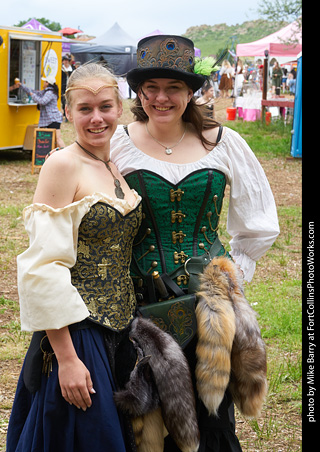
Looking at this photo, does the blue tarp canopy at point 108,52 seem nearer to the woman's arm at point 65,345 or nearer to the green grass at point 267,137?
the green grass at point 267,137

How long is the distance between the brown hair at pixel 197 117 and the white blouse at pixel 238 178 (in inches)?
2.5

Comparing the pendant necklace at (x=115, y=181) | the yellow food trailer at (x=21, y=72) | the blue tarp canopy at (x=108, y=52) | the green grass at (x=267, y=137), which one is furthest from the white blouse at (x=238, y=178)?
the blue tarp canopy at (x=108, y=52)

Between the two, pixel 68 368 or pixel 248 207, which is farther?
pixel 248 207

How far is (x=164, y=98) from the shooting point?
2316 millimetres

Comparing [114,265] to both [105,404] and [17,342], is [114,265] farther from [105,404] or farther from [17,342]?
[17,342]

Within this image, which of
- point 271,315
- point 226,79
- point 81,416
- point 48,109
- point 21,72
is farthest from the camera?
point 226,79

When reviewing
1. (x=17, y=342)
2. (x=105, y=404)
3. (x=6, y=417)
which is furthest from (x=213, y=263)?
(x=17, y=342)

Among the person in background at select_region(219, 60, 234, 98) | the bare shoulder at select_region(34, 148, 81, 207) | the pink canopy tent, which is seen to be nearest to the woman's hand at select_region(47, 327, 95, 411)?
the bare shoulder at select_region(34, 148, 81, 207)

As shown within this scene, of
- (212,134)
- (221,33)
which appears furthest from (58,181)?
(221,33)

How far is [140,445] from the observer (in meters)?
2.17

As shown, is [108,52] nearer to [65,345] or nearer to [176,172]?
[176,172]

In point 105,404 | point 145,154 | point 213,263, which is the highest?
point 145,154

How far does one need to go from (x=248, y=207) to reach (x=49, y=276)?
3.33ft

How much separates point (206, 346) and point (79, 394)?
19.0 inches
